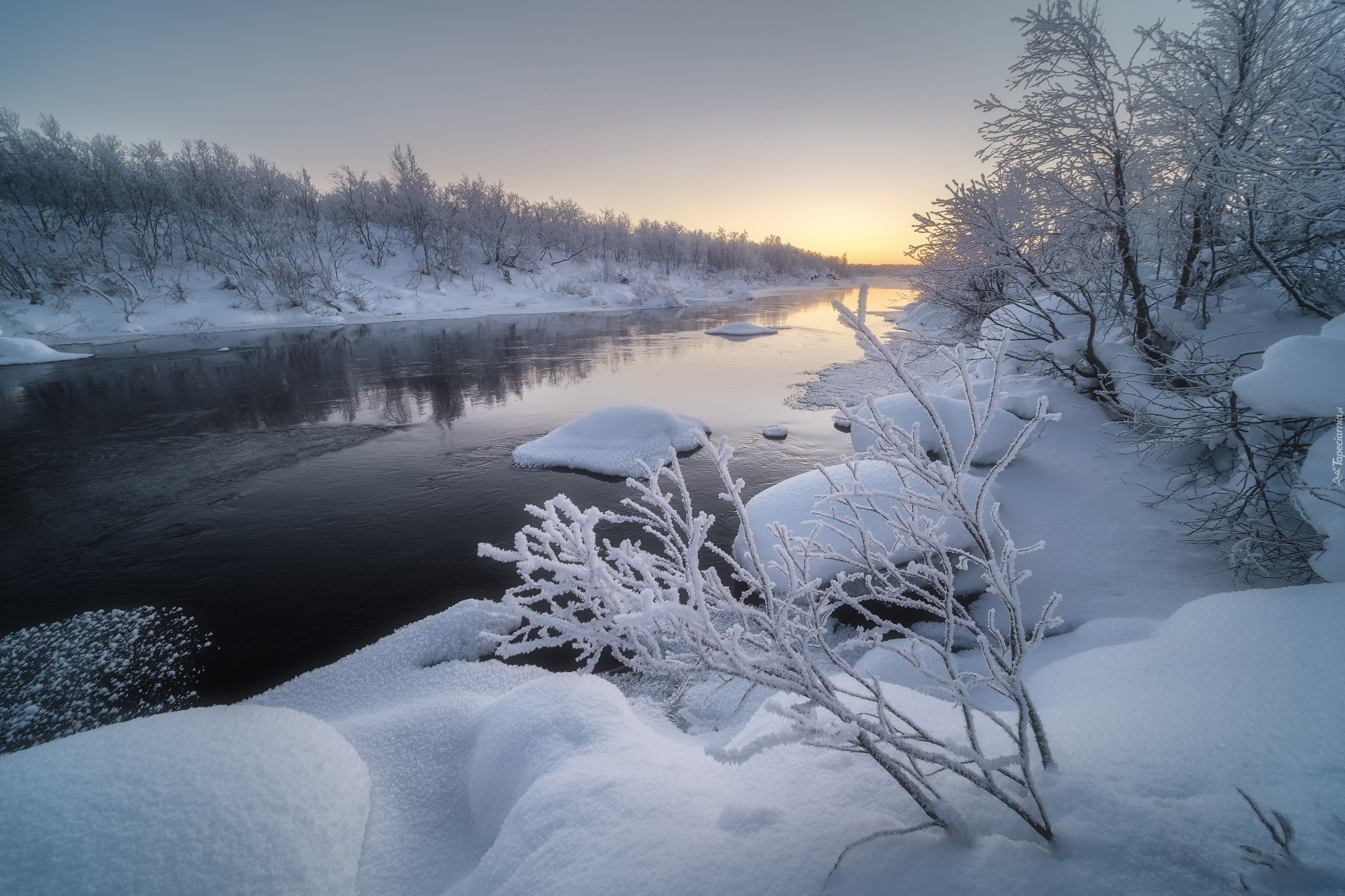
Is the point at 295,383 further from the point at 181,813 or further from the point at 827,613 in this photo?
the point at 827,613

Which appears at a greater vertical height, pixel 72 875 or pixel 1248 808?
pixel 1248 808

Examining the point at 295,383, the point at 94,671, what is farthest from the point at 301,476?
the point at 295,383

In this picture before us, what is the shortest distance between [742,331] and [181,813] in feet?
91.4

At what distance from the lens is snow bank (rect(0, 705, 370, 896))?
210cm

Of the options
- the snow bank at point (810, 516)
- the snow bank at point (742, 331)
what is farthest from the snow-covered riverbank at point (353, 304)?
the snow bank at point (810, 516)

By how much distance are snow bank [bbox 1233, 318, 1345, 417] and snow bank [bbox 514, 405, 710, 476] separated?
7453mm

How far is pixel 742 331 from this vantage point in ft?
92.3

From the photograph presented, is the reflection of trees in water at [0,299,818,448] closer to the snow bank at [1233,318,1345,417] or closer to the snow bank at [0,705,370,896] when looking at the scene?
the snow bank at [0,705,370,896]

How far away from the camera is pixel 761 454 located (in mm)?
10289

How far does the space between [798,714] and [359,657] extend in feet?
16.2

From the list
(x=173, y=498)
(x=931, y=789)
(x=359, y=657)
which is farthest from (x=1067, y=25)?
(x=173, y=498)

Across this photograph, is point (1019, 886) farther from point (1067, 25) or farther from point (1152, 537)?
point (1067, 25)

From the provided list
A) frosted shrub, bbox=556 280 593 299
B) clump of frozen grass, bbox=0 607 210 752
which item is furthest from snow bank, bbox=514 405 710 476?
frosted shrub, bbox=556 280 593 299

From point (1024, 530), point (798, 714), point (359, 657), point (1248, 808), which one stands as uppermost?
point (798, 714)
